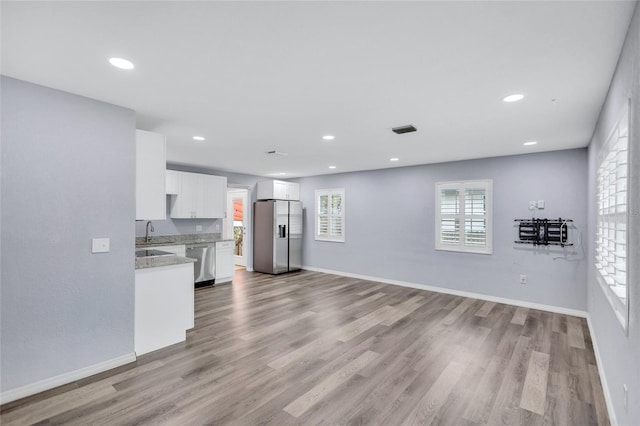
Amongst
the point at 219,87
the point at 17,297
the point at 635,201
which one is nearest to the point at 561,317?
the point at 635,201

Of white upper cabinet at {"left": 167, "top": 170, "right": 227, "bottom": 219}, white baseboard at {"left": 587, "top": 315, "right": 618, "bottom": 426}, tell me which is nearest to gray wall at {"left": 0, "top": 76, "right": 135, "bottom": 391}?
white upper cabinet at {"left": 167, "top": 170, "right": 227, "bottom": 219}

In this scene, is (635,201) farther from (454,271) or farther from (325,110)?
(454,271)

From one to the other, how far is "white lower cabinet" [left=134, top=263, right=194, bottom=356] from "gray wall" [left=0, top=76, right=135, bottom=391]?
0.14 metres

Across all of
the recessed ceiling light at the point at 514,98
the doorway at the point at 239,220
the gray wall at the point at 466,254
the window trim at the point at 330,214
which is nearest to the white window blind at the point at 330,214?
Answer: the window trim at the point at 330,214

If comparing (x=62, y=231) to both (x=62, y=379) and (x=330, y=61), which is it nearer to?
(x=62, y=379)

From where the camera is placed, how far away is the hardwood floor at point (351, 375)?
7.13ft

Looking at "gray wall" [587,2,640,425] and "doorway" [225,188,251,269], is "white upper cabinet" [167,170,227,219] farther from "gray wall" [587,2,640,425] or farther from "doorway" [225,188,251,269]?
"gray wall" [587,2,640,425]

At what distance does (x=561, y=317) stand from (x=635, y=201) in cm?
375

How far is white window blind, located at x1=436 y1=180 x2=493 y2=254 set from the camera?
5.21 m

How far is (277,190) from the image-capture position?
7418 millimetres

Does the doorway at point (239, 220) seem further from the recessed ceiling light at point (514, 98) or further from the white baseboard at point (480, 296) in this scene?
the recessed ceiling light at point (514, 98)

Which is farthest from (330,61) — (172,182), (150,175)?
(172,182)

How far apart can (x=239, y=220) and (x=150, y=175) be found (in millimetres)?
5271

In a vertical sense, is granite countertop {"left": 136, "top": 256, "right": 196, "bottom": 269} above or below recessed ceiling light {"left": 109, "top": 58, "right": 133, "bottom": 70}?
below
